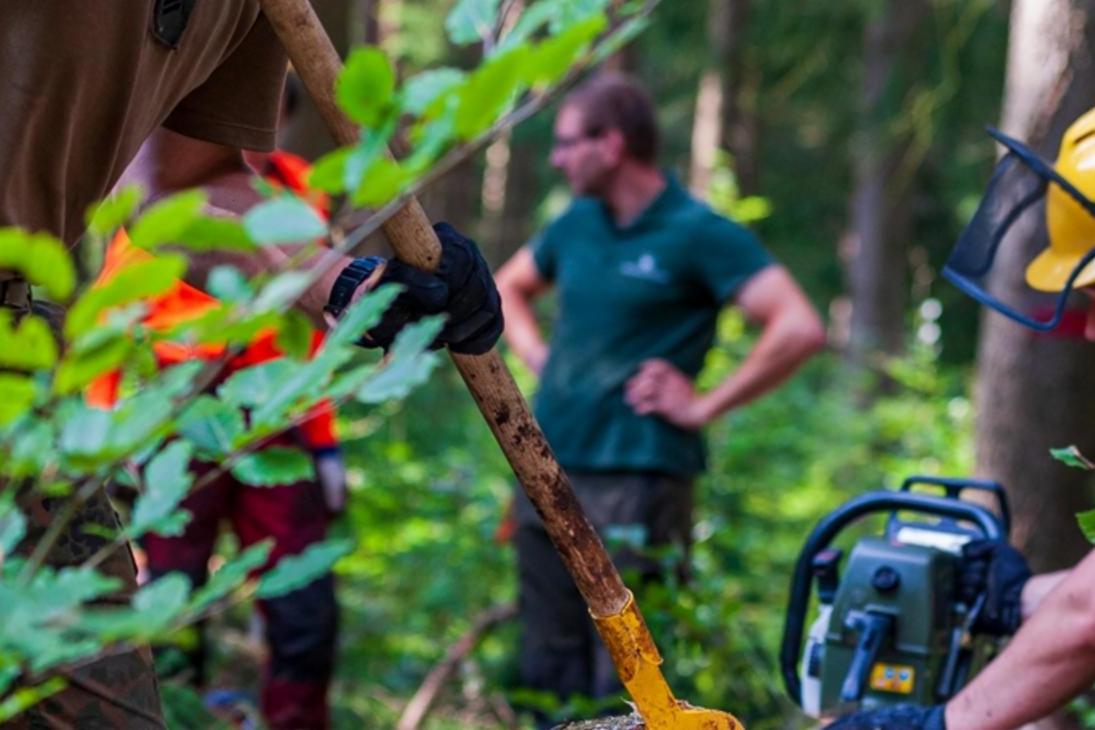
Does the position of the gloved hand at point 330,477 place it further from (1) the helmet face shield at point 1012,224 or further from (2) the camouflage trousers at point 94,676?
(2) the camouflage trousers at point 94,676

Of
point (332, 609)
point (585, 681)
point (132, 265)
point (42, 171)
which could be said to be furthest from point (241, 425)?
point (585, 681)

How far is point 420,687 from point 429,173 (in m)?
5.16

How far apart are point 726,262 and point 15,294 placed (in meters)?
3.47

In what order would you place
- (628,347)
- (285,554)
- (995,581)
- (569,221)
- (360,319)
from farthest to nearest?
(569,221), (628,347), (285,554), (995,581), (360,319)

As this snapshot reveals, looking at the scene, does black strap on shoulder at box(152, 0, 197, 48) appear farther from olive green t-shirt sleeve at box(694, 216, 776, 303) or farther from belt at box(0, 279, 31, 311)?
olive green t-shirt sleeve at box(694, 216, 776, 303)

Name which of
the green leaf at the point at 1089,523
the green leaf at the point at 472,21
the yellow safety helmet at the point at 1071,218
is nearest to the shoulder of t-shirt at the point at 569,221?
the yellow safety helmet at the point at 1071,218

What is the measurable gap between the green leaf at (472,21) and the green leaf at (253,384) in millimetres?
353

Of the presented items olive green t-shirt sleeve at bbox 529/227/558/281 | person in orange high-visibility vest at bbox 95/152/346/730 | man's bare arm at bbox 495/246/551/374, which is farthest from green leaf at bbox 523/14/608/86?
man's bare arm at bbox 495/246/551/374

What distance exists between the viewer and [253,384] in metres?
1.31

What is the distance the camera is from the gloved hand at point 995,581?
3.20 meters

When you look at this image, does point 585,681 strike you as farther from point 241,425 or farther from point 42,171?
point 241,425

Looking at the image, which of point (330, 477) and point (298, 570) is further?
point (330, 477)

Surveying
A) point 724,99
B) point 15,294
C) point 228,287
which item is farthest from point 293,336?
point 724,99

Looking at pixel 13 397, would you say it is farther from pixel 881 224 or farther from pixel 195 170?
pixel 881 224
